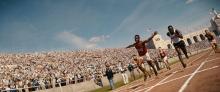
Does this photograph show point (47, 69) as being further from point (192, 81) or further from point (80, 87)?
point (192, 81)

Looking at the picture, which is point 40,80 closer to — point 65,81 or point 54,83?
point 54,83

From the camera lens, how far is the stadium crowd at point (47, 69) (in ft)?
88.7

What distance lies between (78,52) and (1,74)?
1083 inches

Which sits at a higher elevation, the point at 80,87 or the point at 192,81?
the point at 80,87

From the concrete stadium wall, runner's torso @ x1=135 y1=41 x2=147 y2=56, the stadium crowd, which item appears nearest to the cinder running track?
runner's torso @ x1=135 y1=41 x2=147 y2=56

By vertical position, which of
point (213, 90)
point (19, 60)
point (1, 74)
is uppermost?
point (19, 60)

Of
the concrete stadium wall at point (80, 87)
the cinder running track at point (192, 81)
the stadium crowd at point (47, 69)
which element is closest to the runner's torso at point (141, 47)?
the cinder running track at point (192, 81)

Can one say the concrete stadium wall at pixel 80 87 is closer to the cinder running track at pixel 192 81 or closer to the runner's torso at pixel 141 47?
the runner's torso at pixel 141 47

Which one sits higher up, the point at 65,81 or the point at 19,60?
the point at 19,60

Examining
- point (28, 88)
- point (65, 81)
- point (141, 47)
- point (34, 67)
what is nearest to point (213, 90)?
point (141, 47)

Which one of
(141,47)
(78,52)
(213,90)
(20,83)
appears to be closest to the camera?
Answer: (213,90)

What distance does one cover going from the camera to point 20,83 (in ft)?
83.8

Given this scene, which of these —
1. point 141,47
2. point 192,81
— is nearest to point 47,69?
point 141,47

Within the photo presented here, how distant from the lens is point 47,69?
128 ft
